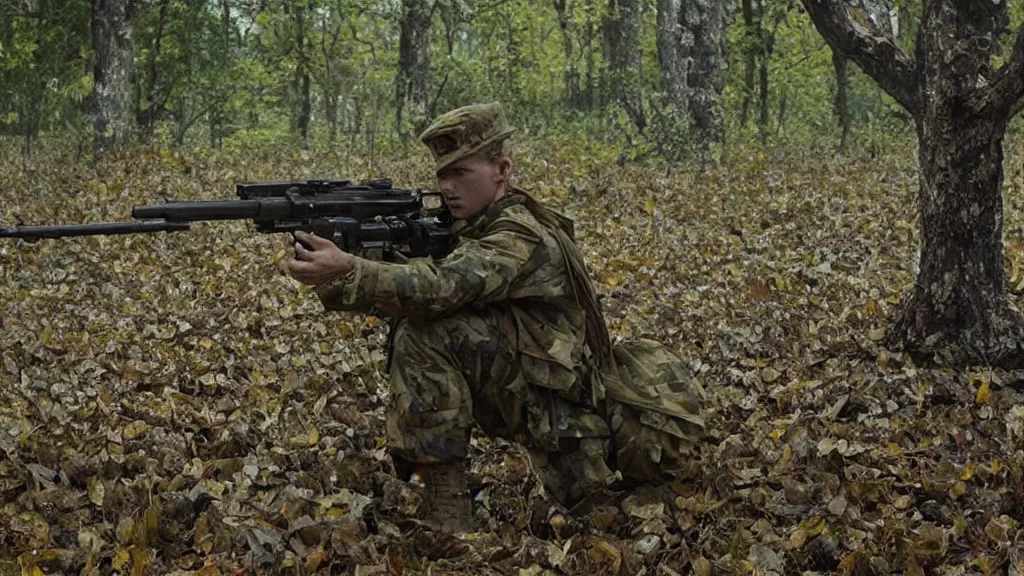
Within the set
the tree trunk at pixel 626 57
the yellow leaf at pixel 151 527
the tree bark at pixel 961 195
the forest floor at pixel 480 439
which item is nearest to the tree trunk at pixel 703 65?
the tree trunk at pixel 626 57

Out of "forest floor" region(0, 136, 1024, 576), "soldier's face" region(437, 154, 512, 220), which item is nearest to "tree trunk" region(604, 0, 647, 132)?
"forest floor" region(0, 136, 1024, 576)

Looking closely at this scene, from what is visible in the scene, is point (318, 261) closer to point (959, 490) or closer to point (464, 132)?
point (464, 132)

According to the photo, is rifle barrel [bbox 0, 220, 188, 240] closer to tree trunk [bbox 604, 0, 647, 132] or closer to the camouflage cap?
the camouflage cap

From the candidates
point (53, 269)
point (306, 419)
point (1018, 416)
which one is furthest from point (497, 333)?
point (53, 269)

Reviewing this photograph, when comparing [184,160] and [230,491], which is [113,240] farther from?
[230,491]

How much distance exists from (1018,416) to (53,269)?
294 inches

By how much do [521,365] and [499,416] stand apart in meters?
0.32

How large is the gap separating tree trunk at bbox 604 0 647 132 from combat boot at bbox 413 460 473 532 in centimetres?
1214

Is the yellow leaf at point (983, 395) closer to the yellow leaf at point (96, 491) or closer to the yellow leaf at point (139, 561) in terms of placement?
the yellow leaf at point (139, 561)

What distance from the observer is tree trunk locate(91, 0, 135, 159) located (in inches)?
561

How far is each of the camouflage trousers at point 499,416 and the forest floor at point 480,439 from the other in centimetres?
19

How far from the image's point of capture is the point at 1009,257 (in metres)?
7.25

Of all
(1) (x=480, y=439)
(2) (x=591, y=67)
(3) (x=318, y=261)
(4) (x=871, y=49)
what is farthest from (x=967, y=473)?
(2) (x=591, y=67)

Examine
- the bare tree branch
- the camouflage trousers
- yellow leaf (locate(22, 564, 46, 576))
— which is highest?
the bare tree branch
